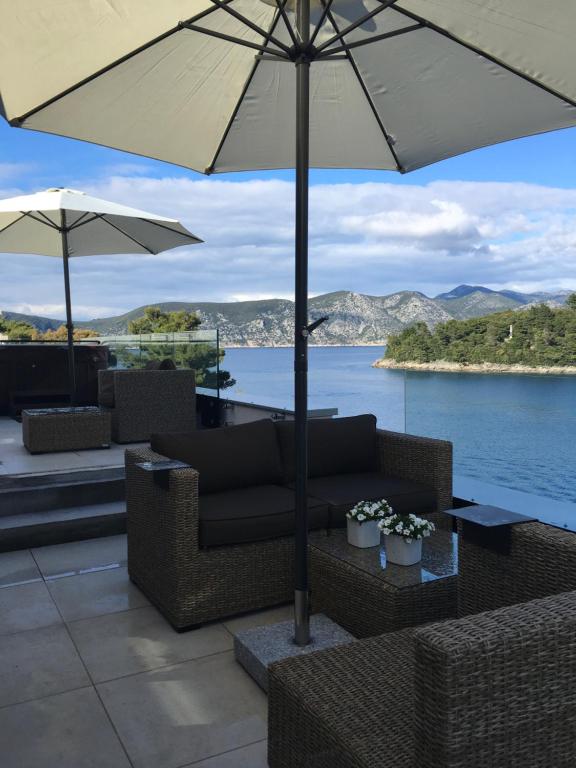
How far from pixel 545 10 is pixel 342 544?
2.34m

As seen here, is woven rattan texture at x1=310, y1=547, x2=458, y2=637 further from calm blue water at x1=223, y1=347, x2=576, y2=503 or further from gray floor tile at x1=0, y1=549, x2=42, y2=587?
gray floor tile at x1=0, y1=549, x2=42, y2=587

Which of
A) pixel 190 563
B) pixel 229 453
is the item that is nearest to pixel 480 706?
pixel 190 563

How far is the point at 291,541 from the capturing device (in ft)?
10.4

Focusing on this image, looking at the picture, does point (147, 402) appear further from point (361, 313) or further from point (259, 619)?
point (361, 313)

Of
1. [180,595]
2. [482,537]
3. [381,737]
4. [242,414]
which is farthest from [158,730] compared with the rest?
[242,414]

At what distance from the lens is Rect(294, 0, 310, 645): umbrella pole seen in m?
2.35

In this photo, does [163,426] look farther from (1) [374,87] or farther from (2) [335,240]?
(2) [335,240]

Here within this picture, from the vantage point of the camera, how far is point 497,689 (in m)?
Result: 1.25

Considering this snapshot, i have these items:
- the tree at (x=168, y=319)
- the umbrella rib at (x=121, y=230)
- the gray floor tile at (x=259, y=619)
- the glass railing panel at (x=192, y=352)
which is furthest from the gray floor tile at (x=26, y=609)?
the tree at (x=168, y=319)

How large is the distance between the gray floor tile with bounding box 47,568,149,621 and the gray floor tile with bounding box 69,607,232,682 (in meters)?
0.10

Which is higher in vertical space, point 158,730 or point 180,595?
point 180,595

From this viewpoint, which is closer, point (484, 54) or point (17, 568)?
point (484, 54)

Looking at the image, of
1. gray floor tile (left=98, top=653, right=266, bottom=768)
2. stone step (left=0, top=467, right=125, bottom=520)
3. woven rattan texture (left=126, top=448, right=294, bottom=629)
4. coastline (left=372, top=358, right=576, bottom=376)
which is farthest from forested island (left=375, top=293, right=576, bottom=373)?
Answer: gray floor tile (left=98, top=653, right=266, bottom=768)

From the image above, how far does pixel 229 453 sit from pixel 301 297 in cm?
135
